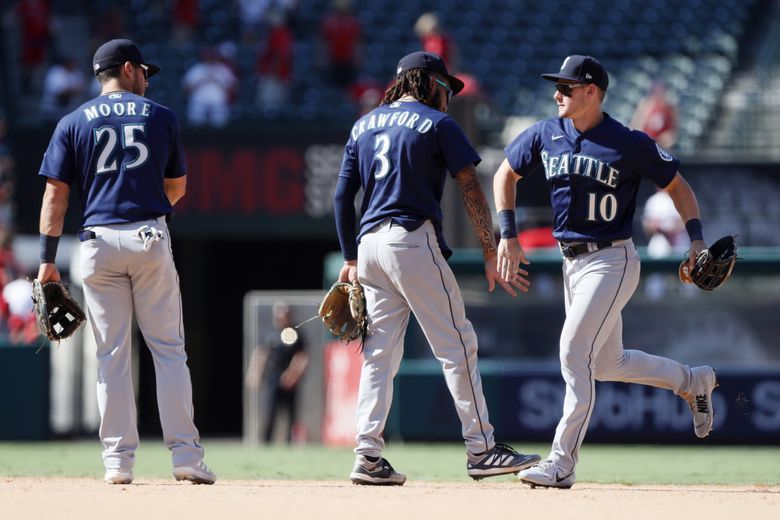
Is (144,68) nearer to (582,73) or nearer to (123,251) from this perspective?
(123,251)

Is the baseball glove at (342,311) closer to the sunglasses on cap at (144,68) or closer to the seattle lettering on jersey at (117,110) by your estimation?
the seattle lettering on jersey at (117,110)

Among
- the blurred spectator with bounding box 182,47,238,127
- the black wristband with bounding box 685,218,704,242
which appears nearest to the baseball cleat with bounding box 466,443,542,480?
the black wristband with bounding box 685,218,704,242

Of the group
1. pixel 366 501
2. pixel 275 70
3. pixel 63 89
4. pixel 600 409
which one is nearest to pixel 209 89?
pixel 275 70

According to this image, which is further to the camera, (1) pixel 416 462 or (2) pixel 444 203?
(2) pixel 444 203

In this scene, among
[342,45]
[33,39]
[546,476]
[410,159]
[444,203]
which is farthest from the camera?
[33,39]

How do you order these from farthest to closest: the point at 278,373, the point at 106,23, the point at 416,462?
1. the point at 106,23
2. the point at 278,373
3. the point at 416,462

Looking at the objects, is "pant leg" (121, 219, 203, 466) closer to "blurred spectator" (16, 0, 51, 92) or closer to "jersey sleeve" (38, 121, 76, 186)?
"jersey sleeve" (38, 121, 76, 186)

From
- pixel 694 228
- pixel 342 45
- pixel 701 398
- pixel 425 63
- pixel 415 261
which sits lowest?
pixel 701 398

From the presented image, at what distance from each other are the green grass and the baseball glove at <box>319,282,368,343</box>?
1.18 metres

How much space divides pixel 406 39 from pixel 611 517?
47.1 feet

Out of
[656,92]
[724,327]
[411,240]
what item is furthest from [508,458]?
[656,92]

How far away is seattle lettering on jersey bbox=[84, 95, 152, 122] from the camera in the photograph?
21.4 ft

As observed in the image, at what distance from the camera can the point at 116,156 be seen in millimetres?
6492

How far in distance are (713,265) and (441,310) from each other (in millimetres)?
1328
